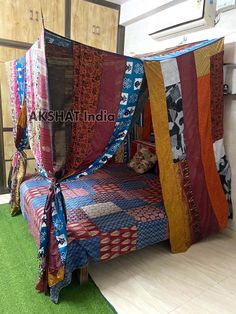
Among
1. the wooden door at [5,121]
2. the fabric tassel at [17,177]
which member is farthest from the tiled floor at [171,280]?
the wooden door at [5,121]

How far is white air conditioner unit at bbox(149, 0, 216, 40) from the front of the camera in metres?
2.33

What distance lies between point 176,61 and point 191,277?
1.80 meters

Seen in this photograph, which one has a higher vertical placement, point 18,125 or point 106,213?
point 18,125

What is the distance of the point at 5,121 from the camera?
3162 mm

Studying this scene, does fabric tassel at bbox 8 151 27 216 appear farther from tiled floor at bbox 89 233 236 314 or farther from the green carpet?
tiled floor at bbox 89 233 236 314

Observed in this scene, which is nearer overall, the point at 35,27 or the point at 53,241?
the point at 53,241

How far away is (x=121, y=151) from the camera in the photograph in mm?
3586

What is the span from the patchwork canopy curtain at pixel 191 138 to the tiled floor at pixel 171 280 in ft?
0.57

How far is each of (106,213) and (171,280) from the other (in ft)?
2.48

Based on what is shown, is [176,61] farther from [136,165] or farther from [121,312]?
[121,312]

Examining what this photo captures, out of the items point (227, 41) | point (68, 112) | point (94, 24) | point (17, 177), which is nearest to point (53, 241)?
point (68, 112)

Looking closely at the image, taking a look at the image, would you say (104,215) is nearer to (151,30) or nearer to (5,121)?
(5,121)

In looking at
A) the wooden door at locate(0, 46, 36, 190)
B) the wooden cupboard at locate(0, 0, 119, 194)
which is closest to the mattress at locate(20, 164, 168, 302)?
the wooden door at locate(0, 46, 36, 190)

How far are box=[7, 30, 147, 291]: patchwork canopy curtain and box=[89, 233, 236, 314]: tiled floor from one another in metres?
0.51
